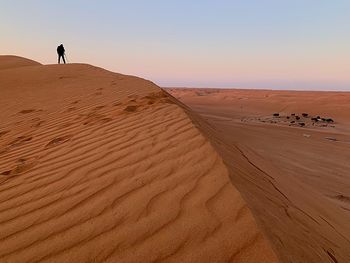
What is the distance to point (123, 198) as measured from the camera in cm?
241

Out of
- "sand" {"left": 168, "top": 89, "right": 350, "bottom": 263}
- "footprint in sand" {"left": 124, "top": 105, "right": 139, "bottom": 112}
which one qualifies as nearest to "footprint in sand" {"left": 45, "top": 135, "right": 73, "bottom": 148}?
"footprint in sand" {"left": 124, "top": 105, "right": 139, "bottom": 112}

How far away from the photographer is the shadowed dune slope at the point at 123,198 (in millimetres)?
A: 1880

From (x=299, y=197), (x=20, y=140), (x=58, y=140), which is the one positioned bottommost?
(x=299, y=197)

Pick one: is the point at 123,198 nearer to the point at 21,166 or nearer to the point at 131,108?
the point at 21,166

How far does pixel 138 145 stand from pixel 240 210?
163cm

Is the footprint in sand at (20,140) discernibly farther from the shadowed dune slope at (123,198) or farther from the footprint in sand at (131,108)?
the footprint in sand at (131,108)

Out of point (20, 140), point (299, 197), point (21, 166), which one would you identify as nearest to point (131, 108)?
point (20, 140)

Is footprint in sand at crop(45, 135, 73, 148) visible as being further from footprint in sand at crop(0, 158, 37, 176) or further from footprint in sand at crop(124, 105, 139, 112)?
footprint in sand at crop(124, 105, 139, 112)

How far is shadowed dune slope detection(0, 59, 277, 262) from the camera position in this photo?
1.88 meters

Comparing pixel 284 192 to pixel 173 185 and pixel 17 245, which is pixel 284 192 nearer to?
pixel 173 185

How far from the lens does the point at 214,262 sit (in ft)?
5.72

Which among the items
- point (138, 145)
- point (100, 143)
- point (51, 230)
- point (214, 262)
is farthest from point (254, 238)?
point (100, 143)

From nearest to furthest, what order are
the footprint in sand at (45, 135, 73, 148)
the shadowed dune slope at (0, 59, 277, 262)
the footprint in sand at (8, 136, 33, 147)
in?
the shadowed dune slope at (0, 59, 277, 262) → the footprint in sand at (45, 135, 73, 148) → the footprint in sand at (8, 136, 33, 147)

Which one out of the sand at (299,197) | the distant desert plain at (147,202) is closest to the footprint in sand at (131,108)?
the distant desert plain at (147,202)
